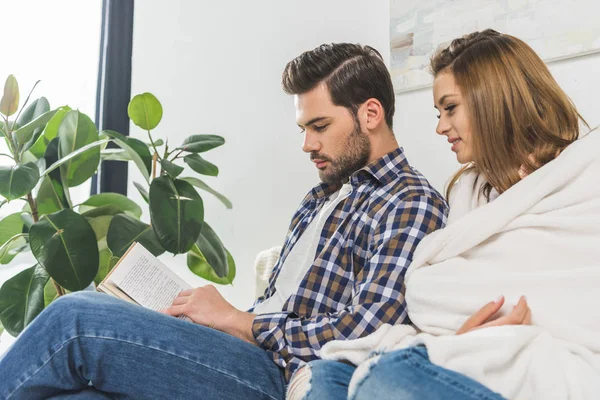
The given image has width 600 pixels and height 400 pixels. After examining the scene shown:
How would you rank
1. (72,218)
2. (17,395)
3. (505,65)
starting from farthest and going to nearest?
(72,218) < (505,65) < (17,395)

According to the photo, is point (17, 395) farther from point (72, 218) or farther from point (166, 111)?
point (166, 111)

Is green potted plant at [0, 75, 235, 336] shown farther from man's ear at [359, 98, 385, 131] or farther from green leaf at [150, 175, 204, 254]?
man's ear at [359, 98, 385, 131]

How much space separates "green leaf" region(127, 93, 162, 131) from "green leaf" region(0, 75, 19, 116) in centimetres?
30

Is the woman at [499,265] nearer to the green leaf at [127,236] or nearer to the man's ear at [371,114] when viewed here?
the man's ear at [371,114]

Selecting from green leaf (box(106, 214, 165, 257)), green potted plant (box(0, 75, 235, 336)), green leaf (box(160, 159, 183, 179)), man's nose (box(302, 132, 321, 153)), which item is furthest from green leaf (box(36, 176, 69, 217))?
man's nose (box(302, 132, 321, 153))

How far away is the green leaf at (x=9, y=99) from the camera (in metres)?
1.68

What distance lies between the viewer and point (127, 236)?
1584mm

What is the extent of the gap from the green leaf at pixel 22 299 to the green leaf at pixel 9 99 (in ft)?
1.41

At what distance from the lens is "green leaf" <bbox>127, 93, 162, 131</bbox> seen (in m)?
1.75

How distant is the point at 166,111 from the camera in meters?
2.40

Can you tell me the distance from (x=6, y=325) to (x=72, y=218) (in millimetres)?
312

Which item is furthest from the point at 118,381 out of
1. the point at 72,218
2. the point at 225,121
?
the point at 225,121

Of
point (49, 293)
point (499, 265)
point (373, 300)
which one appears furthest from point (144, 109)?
point (499, 265)

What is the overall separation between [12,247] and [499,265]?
4.33ft
